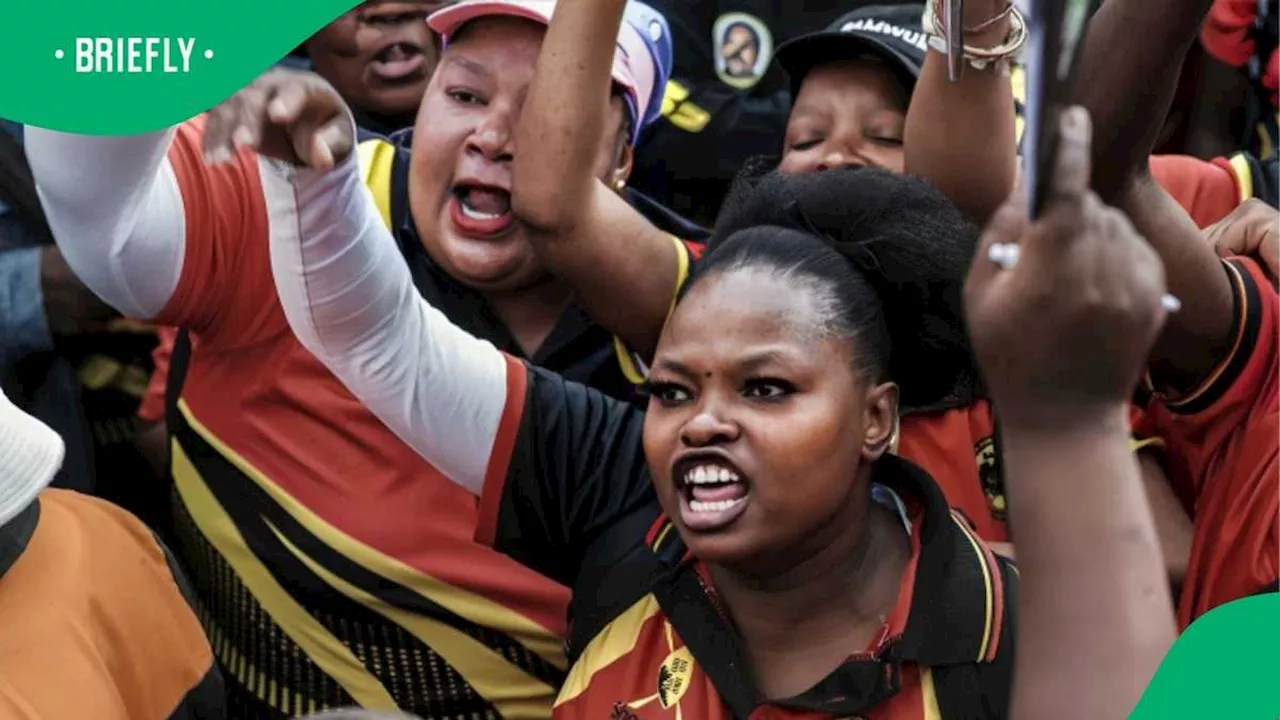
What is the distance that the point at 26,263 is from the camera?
225 centimetres

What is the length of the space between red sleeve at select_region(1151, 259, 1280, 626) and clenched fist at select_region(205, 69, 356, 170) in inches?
32.2

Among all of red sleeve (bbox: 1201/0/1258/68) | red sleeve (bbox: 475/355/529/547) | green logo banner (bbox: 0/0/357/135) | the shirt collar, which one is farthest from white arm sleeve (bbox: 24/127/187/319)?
red sleeve (bbox: 1201/0/1258/68)

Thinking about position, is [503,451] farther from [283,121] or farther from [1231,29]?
[1231,29]

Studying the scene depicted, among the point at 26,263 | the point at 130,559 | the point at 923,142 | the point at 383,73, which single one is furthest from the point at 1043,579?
the point at 383,73

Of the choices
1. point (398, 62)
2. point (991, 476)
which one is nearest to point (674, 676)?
point (991, 476)

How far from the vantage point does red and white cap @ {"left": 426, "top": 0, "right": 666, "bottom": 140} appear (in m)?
2.21

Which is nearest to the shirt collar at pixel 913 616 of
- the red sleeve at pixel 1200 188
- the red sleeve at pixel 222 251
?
the red sleeve at pixel 222 251

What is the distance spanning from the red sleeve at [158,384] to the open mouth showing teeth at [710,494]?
0.90m

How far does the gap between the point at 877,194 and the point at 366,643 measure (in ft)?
2.20

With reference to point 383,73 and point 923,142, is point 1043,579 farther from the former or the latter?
point 383,73

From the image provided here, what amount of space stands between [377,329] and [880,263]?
463 millimetres

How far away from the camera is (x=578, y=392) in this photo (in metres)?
1.98

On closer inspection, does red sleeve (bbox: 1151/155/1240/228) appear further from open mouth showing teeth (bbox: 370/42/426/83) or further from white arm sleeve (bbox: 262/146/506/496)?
open mouth showing teeth (bbox: 370/42/426/83)

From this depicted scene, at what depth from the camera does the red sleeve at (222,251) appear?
75.8 inches
